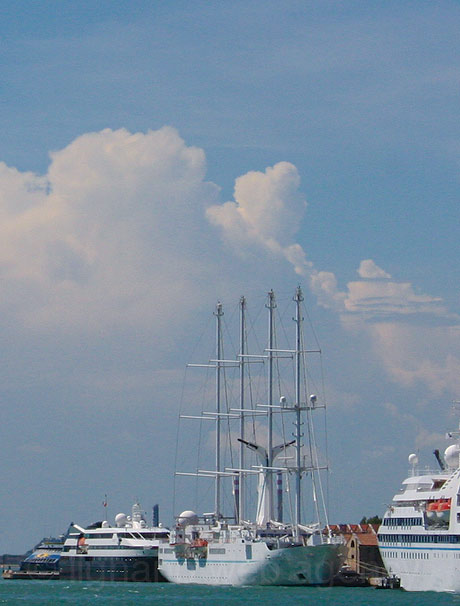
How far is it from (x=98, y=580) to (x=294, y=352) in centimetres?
4048

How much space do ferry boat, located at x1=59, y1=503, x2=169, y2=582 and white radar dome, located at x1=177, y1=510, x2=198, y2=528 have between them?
711cm

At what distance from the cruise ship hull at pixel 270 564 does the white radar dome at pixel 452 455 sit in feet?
44.9

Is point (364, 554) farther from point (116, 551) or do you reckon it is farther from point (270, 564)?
point (116, 551)

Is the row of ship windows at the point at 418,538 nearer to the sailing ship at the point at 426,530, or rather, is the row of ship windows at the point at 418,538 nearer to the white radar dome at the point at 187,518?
the sailing ship at the point at 426,530

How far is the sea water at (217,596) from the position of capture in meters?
86.9

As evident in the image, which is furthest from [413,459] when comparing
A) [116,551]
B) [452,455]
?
[116,551]

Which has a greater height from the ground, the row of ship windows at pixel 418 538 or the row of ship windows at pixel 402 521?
the row of ship windows at pixel 402 521

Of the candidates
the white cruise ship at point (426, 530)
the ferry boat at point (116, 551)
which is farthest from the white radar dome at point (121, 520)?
the white cruise ship at point (426, 530)

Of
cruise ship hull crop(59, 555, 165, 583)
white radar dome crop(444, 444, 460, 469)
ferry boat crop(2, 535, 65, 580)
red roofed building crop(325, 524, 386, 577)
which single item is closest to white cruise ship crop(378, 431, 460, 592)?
white radar dome crop(444, 444, 460, 469)

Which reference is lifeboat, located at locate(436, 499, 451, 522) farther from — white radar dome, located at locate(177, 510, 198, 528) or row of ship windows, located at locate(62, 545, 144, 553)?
row of ship windows, located at locate(62, 545, 144, 553)

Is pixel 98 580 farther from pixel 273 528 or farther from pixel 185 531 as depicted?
pixel 273 528

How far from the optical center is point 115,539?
13275 centimetres

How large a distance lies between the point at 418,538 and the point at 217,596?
53.4ft

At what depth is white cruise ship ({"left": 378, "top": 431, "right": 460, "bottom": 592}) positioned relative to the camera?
87.1 meters
